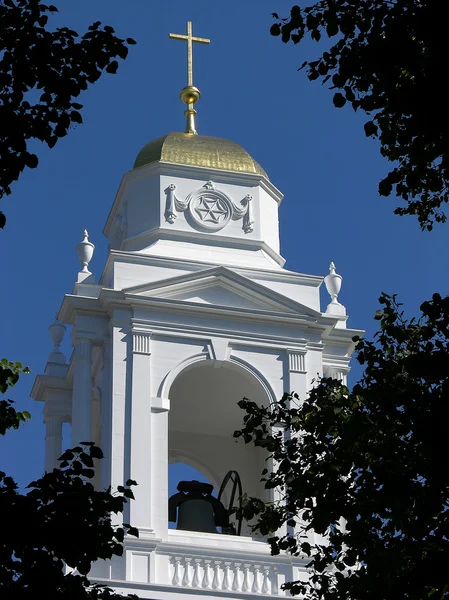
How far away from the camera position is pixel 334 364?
34.4 metres

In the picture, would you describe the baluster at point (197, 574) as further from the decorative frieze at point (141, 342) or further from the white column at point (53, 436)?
the white column at point (53, 436)

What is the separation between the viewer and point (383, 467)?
64.0 feet

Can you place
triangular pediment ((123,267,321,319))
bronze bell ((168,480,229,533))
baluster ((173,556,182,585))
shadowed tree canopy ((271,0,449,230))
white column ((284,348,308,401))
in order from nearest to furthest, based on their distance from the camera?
1. shadowed tree canopy ((271,0,449,230))
2. baluster ((173,556,182,585))
3. bronze bell ((168,480,229,533))
4. white column ((284,348,308,401))
5. triangular pediment ((123,267,321,319))

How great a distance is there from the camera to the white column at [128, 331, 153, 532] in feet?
101

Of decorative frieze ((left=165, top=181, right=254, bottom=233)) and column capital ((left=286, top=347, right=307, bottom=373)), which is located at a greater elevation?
decorative frieze ((left=165, top=181, right=254, bottom=233))

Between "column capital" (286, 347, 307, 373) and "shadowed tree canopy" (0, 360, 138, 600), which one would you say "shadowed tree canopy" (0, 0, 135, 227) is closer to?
"shadowed tree canopy" (0, 360, 138, 600)

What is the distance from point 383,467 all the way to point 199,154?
1700cm

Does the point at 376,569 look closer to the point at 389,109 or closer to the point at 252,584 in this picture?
the point at 389,109

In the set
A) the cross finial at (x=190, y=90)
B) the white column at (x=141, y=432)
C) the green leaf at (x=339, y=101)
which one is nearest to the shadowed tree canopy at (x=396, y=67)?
the green leaf at (x=339, y=101)

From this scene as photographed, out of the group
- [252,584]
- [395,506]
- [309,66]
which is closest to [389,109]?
[309,66]

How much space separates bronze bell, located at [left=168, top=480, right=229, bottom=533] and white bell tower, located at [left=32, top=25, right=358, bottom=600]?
1.06 feet

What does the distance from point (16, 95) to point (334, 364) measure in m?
18.1

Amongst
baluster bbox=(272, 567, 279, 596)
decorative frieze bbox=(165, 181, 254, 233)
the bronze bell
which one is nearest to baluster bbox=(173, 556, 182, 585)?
the bronze bell

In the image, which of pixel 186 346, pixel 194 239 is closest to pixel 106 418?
pixel 186 346
